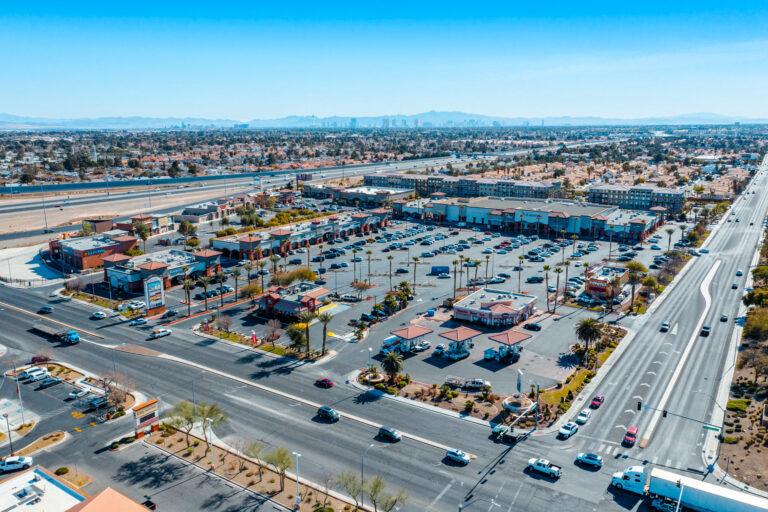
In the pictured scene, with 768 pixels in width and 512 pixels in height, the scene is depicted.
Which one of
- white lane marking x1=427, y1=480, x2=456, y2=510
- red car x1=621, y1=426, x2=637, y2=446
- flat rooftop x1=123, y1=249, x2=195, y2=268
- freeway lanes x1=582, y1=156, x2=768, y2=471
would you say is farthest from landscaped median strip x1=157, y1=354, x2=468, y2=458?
flat rooftop x1=123, y1=249, x2=195, y2=268

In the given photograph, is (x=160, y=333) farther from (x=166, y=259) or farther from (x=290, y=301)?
(x=166, y=259)

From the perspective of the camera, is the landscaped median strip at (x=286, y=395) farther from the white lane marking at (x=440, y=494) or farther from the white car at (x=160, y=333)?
the white car at (x=160, y=333)

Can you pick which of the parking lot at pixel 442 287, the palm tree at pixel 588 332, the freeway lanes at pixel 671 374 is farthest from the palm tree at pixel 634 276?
the palm tree at pixel 588 332

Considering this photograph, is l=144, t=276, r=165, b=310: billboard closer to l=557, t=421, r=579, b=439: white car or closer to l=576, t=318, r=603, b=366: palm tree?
l=576, t=318, r=603, b=366: palm tree

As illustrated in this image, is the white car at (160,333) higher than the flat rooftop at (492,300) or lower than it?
lower

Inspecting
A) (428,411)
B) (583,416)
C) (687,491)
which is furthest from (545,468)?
(428,411)

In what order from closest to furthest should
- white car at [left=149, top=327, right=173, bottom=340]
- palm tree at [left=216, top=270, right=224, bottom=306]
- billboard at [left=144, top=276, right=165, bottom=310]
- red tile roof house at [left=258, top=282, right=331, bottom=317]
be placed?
white car at [left=149, top=327, right=173, bottom=340] < billboard at [left=144, top=276, right=165, bottom=310] < red tile roof house at [left=258, top=282, right=331, bottom=317] < palm tree at [left=216, top=270, right=224, bottom=306]

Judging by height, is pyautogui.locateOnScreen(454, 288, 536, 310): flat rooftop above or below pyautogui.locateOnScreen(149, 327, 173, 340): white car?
above
